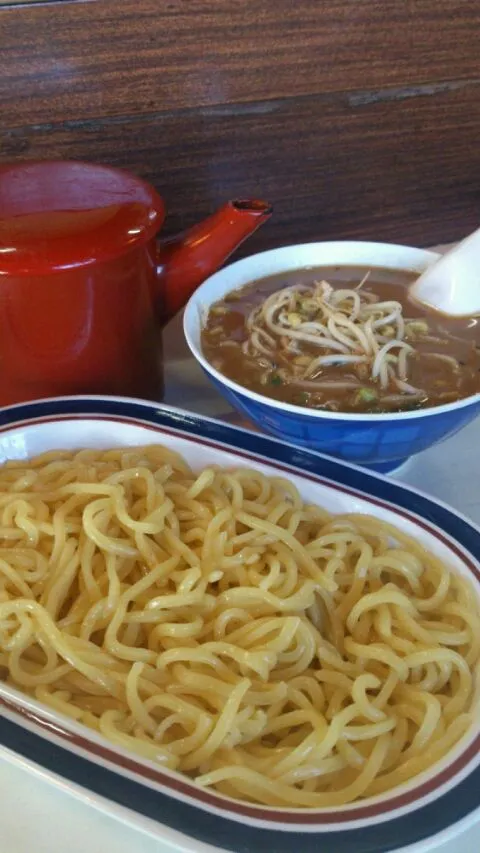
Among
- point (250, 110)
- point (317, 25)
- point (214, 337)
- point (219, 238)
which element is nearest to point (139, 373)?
point (214, 337)

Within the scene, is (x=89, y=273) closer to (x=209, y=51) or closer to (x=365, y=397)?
(x=365, y=397)

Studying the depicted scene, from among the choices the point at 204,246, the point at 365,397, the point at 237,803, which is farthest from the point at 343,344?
the point at 237,803

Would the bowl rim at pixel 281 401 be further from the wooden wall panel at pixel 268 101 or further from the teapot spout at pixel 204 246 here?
the wooden wall panel at pixel 268 101

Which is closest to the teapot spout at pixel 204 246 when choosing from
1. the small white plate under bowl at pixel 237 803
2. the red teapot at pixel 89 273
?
the red teapot at pixel 89 273

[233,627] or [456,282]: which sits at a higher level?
[456,282]

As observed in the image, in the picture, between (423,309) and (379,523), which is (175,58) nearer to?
(423,309)

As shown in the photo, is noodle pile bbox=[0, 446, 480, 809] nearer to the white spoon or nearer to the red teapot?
the red teapot
